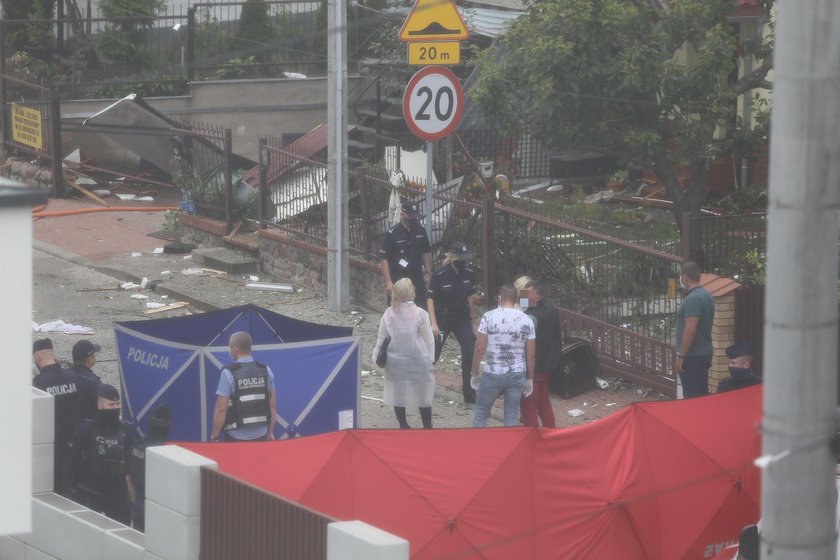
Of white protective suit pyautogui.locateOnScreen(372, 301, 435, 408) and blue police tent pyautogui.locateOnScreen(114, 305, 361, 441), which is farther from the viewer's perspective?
white protective suit pyautogui.locateOnScreen(372, 301, 435, 408)

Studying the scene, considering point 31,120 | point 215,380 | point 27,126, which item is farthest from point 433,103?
point 27,126

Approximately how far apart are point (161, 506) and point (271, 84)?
1571 centimetres

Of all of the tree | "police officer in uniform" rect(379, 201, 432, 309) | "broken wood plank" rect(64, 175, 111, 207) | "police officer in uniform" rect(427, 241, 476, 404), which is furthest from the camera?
"broken wood plank" rect(64, 175, 111, 207)

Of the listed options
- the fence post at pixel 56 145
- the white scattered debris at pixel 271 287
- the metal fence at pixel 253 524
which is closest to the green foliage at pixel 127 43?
the fence post at pixel 56 145

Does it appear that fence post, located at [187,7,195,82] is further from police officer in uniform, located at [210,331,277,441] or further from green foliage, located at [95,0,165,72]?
police officer in uniform, located at [210,331,277,441]

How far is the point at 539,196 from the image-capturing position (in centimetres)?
2000

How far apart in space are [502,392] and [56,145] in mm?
12211

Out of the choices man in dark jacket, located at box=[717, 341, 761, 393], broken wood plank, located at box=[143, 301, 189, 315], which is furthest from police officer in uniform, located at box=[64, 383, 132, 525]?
broken wood plank, located at box=[143, 301, 189, 315]

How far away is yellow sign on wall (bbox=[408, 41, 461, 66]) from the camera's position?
12.2 meters

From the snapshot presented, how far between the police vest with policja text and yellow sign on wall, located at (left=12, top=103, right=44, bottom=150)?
1312 cm

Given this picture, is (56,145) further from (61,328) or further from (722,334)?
(722,334)

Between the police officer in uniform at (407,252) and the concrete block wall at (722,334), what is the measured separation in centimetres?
284

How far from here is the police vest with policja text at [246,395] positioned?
854 cm

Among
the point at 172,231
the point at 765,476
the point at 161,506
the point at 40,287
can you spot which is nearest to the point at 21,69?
the point at 172,231
